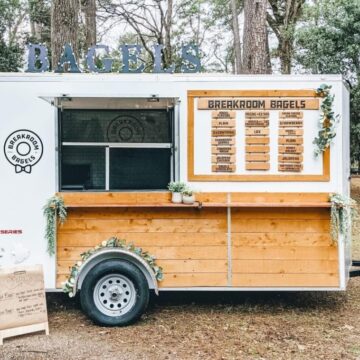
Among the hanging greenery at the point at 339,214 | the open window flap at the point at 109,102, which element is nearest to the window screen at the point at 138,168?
the open window flap at the point at 109,102

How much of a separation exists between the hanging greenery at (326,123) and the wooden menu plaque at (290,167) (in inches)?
8.5

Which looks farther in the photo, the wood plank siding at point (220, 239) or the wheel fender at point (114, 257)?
the wood plank siding at point (220, 239)

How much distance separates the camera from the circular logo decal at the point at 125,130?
5383 mm

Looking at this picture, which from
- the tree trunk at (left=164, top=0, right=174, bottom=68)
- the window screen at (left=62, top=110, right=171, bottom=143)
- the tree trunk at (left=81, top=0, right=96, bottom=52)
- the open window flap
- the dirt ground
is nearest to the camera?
the dirt ground

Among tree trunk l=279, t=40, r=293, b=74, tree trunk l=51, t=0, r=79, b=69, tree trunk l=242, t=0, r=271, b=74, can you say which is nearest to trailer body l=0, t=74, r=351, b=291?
tree trunk l=51, t=0, r=79, b=69

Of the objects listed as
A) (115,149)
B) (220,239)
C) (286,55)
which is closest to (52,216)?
(115,149)

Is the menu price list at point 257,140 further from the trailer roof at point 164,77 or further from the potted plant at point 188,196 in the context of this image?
the potted plant at point 188,196

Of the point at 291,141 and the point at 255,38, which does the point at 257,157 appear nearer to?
the point at 291,141

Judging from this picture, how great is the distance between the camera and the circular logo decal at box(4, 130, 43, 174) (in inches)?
208

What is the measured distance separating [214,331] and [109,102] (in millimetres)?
2483

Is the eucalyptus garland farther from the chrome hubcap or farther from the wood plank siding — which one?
the chrome hubcap

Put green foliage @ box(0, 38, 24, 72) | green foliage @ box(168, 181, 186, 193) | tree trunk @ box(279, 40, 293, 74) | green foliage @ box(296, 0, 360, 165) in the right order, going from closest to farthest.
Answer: green foliage @ box(168, 181, 186, 193), green foliage @ box(296, 0, 360, 165), green foliage @ box(0, 38, 24, 72), tree trunk @ box(279, 40, 293, 74)

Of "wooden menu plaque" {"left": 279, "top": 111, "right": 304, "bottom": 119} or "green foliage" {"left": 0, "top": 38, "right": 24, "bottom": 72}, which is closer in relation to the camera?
"wooden menu plaque" {"left": 279, "top": 111, "right": 304, "bottom": 119}

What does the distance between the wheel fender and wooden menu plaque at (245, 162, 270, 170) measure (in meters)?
1.41
